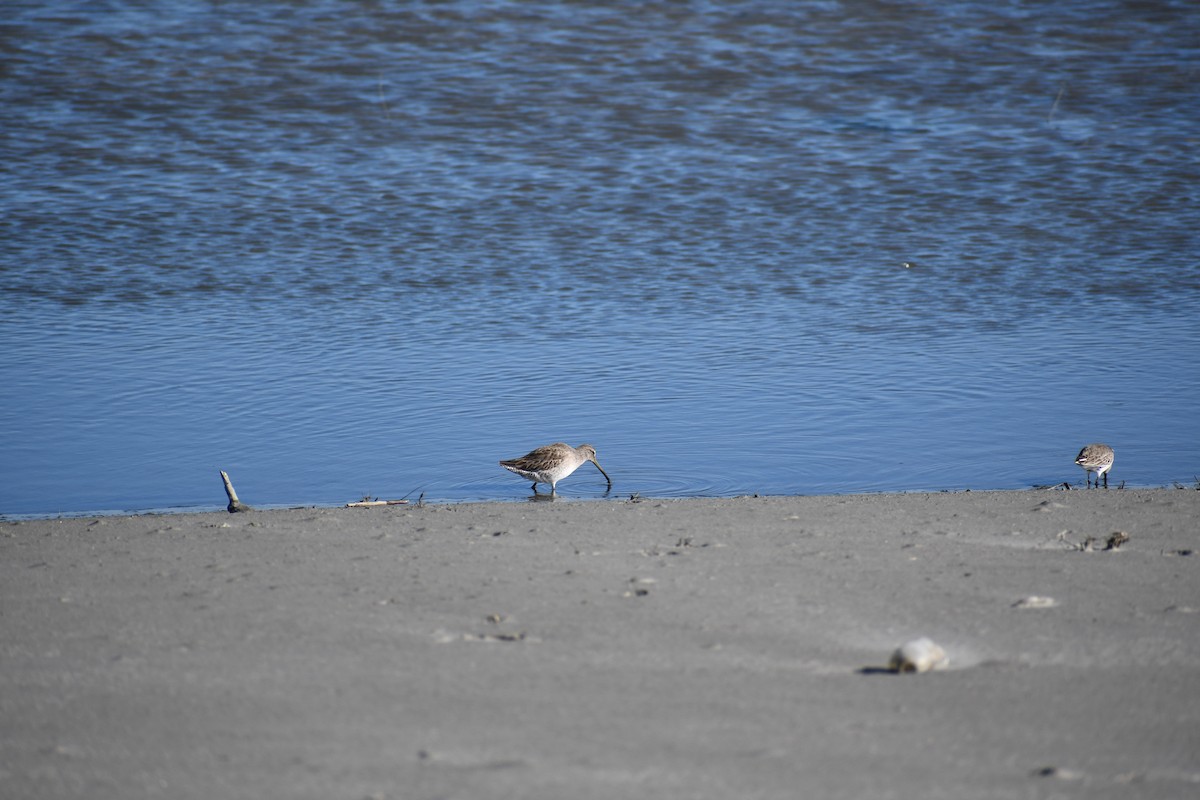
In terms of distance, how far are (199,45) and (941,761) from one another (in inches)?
628

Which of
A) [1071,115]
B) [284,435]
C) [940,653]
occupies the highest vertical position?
[1071,115]

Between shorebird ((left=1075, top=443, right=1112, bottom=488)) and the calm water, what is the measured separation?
287mm

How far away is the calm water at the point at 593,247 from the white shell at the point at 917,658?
318cm

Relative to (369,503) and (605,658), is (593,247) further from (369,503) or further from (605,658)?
(605,658)

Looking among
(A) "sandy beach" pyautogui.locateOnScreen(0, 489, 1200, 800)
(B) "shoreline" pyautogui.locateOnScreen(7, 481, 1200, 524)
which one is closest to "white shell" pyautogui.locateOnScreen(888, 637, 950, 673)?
(A) "sandy beach" pyautogui.locateOnScreen(0, 489, 1200, 800)

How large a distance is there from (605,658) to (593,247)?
28.6 feet

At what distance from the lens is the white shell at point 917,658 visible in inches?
143

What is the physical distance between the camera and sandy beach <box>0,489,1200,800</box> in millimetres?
3076

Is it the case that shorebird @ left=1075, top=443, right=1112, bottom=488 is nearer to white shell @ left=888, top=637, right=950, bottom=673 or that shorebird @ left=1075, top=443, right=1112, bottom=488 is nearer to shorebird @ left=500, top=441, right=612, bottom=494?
shorebird @ left=500, top=441, right=612, bottom=494

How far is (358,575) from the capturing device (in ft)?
15.6

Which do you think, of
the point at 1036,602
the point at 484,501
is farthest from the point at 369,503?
the point at 1036,602

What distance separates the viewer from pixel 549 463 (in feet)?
22.9

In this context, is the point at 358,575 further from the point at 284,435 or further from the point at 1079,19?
the point at 1079,19

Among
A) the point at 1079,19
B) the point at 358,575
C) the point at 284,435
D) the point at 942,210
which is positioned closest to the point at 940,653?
the point at 358,575
